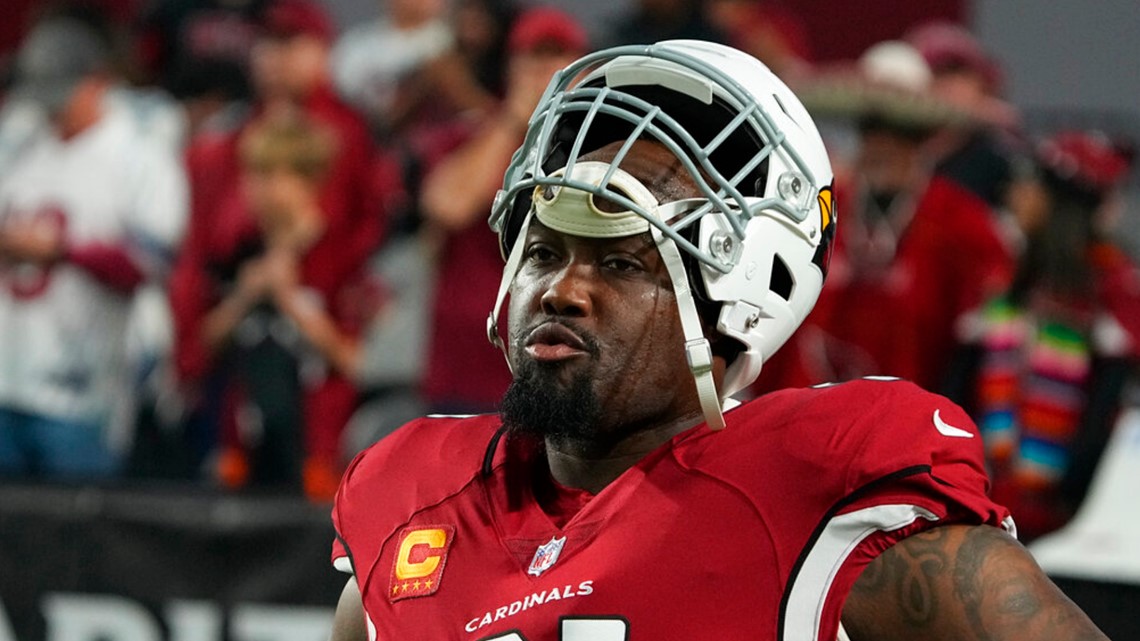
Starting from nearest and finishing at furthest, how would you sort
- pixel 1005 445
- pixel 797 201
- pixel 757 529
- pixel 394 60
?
pixel 757 529
pixel 797 201
pixel 1005 445
pixel 394 60

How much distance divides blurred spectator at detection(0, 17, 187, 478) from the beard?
118 inches

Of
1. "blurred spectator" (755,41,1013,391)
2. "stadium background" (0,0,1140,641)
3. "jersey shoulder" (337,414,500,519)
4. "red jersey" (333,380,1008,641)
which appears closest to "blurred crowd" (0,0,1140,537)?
"blurred spectator" (755,41,1013,391)

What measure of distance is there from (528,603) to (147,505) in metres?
2.24

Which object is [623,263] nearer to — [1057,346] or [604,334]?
[604,334]

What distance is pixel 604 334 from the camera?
68.0 inches

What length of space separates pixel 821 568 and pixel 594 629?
0.22 metres

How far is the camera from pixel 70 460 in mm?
4500

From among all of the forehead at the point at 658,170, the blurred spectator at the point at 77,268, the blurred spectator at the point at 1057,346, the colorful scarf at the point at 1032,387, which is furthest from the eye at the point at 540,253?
the blurred spectator at the point at 77,268

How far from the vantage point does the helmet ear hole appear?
1.79m

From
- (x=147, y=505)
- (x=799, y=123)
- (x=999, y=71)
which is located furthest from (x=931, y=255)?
(x=799, y=123)

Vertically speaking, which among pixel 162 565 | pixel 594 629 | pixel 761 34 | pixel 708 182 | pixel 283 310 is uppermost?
pixel 708 182

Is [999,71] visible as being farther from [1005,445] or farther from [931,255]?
[1005,445]

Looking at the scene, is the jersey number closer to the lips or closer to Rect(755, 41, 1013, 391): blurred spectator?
the lips

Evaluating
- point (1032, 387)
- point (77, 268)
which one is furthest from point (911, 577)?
point (77, 268)
